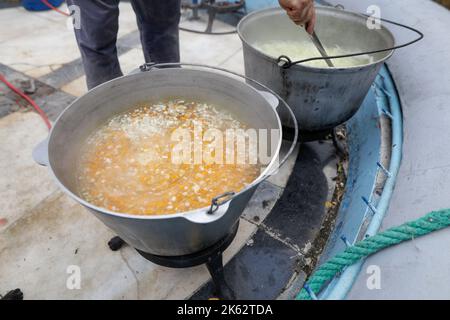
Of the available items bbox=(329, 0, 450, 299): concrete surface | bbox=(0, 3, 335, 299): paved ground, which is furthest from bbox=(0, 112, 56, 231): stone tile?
bbox=(329, 0, 450, 299): concrete surface

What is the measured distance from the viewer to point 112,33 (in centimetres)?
180

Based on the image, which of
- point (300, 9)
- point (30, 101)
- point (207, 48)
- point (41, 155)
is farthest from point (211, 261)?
point (207, 48)

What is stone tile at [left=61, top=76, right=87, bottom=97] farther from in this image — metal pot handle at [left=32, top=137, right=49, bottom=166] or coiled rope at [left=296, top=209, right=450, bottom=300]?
coiled rope at [left=296, top=209, right=450, bottom=300]

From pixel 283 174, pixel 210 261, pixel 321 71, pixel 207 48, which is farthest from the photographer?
pixel 207 48

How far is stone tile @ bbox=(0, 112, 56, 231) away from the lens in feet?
6.03

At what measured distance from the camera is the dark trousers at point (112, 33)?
65.8 inches

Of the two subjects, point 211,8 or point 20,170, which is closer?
point 20,170

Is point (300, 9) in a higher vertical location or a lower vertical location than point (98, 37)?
higher

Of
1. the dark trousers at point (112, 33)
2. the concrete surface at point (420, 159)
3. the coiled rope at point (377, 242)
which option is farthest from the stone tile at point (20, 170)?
the concrete surface at point (420, 159)

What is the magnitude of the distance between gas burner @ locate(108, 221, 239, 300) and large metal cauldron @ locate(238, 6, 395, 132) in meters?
0.92

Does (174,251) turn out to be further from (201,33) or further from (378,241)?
(201,33)

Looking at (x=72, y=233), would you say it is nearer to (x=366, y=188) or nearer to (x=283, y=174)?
(x=283, y=174)

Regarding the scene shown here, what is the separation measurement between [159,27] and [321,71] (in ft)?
3.97

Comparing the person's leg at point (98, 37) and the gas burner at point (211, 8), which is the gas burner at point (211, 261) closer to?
the person's leg at point (98, 37)
